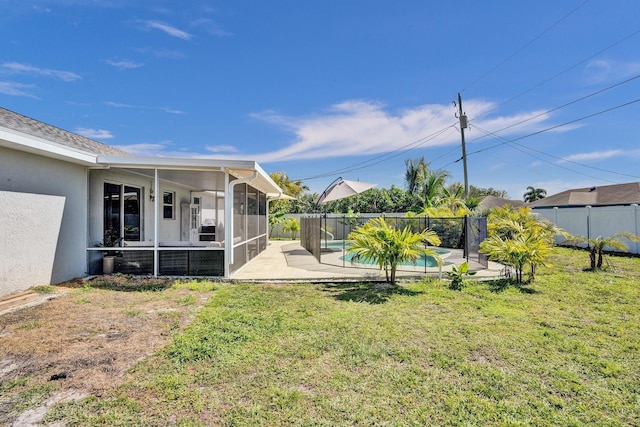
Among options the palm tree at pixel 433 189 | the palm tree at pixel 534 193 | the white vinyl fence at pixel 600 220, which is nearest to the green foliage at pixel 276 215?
the palm tree at pixel 433 189

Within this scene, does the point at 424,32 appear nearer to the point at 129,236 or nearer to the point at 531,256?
the point at 531,256

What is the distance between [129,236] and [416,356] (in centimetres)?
865

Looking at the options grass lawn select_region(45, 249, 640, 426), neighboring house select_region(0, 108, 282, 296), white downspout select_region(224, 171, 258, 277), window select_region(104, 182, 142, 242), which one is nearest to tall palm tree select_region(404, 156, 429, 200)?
neighboring house select_region(0, 108, 282, 296)

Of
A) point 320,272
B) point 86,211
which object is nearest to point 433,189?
point 320,272

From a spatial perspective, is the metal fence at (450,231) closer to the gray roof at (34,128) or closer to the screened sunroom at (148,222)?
the screened sunroom at (148,222)

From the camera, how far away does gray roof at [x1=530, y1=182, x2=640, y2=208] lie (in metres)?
19.0

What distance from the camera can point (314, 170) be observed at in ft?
126

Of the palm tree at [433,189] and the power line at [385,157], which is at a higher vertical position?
the power line at [385,157]

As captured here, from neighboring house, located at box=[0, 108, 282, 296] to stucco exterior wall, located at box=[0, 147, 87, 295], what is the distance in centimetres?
2

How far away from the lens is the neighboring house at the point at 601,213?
42.0 ft

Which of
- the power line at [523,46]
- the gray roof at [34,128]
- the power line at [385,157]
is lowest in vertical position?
the gray roof at [34,128]

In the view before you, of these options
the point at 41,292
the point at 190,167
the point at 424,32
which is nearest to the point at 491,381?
the point at 190,167

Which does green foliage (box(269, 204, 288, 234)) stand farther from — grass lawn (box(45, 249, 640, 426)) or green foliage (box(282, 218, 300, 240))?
grass lawn (box(45, 249, 640, 426))

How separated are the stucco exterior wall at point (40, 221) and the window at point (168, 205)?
3.60m
